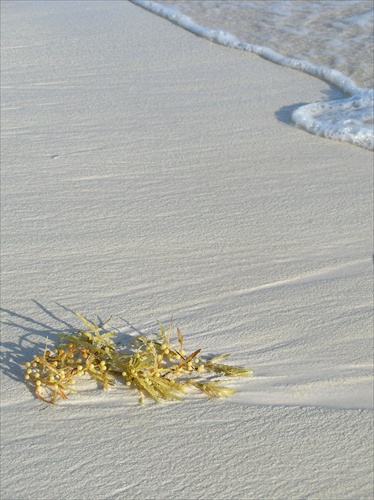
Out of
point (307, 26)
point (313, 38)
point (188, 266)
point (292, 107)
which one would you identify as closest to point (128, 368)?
point (188, 266)

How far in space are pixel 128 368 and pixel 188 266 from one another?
0.66 metres

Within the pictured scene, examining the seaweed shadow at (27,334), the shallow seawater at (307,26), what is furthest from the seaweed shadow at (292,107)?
the seaweed shadow at (27,334)

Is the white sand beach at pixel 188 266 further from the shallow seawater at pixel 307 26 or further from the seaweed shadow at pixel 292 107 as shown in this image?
the shallow seawater at pixel 307 26

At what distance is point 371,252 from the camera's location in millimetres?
2762

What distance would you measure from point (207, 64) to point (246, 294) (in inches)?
94.9

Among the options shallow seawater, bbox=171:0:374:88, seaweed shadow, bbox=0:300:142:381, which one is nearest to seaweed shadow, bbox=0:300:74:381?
seaweed shadow, bbox=0:300:142:381

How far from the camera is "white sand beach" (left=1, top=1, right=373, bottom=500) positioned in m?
1.83

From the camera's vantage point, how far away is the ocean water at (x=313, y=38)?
154 inches

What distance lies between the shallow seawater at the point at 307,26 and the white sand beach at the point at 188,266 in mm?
472

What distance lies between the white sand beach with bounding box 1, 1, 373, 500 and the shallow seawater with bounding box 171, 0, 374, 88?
1.55 ft

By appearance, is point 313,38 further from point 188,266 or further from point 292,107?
point 188,266

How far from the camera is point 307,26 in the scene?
5.62 metres

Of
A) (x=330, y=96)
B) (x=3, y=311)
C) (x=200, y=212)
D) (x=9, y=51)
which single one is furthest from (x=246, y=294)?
(x=9, y=51)

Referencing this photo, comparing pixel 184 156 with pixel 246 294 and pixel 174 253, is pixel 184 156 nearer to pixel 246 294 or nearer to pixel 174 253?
pixel 174 253
